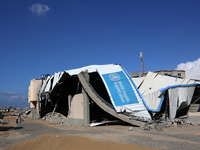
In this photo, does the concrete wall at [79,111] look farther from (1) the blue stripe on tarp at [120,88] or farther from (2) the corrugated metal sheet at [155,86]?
(2) the corrugated metal sheet at [155,86]

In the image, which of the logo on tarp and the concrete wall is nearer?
the concrete wall

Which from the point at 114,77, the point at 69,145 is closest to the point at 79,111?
the point at 114,77

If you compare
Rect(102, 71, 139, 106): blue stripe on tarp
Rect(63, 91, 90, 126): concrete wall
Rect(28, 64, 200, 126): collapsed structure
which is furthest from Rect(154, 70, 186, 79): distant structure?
Rect(63, 91, 90, 126): concrete wall

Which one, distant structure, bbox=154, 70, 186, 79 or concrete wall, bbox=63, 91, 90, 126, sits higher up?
distant structure, bbox=154, 70, 186, 79

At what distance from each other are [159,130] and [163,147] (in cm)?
549

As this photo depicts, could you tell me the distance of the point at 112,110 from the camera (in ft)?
58.9

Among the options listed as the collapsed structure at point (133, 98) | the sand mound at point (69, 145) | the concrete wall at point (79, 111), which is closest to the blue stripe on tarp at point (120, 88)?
the collapsed structure at point (133, 98)

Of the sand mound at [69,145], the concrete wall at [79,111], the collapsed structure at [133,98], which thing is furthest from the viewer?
the concrete wall at [79,111]

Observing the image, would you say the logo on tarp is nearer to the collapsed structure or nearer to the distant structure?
the collapsed structure

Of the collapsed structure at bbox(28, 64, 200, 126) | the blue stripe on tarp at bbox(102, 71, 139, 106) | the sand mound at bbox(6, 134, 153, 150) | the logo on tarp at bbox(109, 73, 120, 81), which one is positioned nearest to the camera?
the sand mound at bbox(6, 134, 153, 150)

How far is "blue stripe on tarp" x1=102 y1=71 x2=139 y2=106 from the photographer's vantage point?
18.4 m

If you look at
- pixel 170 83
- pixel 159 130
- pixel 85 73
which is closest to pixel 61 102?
pixel 85 73

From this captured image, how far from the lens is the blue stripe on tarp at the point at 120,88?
60.4ft

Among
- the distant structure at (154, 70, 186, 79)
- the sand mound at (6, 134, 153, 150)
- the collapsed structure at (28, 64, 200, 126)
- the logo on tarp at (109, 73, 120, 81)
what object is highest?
the distant structure at (154, 70, 186, 79)
